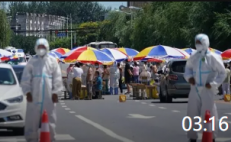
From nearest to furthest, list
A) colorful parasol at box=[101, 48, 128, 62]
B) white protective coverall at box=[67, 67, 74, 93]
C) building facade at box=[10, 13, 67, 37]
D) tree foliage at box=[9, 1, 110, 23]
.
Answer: white protective coverall at box=[67, 67, 74, 93], colorful parasol at box=[101, 48, 128, 62], building facade at box=[10, 13, 67, 37], tree foliage at box=[9, 1, 110, 23]

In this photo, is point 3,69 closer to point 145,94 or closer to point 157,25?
point 145,94

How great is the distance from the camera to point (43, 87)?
1238cm

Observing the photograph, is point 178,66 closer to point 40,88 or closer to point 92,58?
point 92,58

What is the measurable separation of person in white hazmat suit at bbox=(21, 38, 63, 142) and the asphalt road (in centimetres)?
303

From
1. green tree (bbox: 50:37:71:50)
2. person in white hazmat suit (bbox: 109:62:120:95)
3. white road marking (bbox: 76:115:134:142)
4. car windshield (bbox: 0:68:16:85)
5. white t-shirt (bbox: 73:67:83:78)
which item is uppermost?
car windshield (bbox: 0:68:16:85)

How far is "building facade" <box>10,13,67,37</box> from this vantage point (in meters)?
178

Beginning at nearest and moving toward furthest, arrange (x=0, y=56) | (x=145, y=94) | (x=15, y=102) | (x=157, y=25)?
(x=15, y=102)
(x=145, y=94)
(x=0, y=56)
(x=157, y=25)

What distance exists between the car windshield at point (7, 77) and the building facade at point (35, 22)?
155m

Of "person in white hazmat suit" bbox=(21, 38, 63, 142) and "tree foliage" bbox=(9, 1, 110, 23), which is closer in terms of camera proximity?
"person in white hazmat suit" bbox=(21, 38, 63, 142)

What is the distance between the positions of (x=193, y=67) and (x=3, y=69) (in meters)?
6.26

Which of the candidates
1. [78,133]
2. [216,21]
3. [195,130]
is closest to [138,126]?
[78,133]

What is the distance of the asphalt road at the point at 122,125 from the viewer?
15.7m

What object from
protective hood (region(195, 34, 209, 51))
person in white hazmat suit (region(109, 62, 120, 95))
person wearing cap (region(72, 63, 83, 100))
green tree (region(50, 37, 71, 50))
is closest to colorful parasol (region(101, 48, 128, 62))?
person in white hazmat suit (region(109, 62, 120, 95))

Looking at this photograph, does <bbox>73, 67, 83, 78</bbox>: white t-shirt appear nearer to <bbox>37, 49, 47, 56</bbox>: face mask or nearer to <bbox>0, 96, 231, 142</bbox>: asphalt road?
<bbox>0, 96, 231, 142</bbox>: asphalt road
